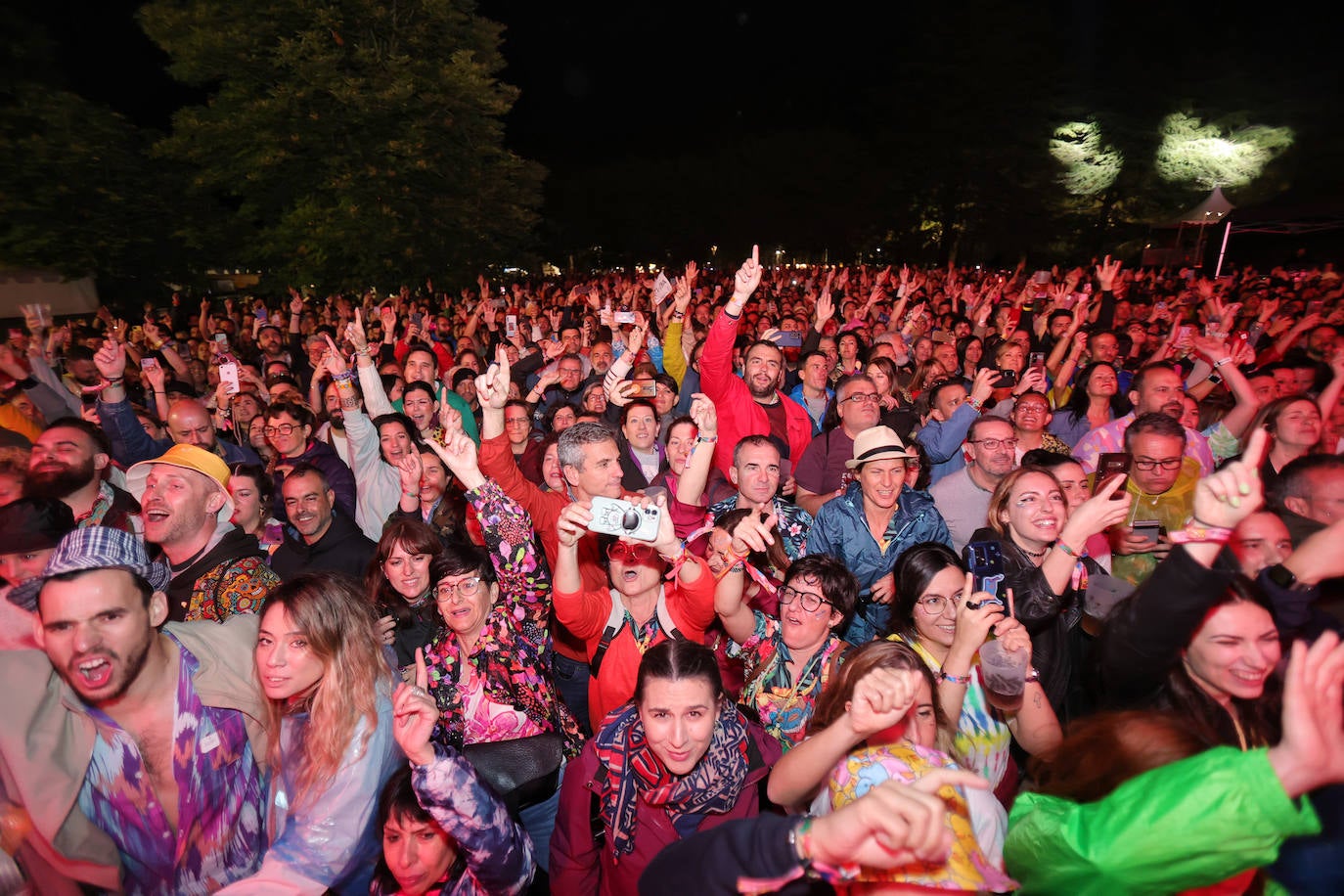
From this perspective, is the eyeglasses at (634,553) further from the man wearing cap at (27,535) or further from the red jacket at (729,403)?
the man wearing cap at (27,535)

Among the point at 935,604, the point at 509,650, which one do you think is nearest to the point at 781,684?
the point at 935,604

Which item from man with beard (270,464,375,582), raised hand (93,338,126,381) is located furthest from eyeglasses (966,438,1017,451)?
raised hand (93,338,126,381)

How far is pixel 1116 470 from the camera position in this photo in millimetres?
3586

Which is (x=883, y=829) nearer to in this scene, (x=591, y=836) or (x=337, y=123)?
(x=591, y=836)

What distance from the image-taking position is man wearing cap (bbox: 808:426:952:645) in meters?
3.58

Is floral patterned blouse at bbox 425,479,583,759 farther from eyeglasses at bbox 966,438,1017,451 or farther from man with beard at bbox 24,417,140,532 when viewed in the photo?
eyeglasses at bbox 966,438,1017,451

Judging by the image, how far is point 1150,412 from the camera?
4.30 m

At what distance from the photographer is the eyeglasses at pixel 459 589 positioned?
289 cm

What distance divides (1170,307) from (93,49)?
30.8m

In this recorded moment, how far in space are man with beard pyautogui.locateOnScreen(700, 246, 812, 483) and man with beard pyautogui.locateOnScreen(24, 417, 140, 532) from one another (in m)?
3.54

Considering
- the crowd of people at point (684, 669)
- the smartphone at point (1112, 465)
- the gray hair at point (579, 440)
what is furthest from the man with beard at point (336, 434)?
the smartphone at point (1112, 465)

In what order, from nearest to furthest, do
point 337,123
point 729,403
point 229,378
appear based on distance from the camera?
point 729,403 → point 229,378 → point 337,123

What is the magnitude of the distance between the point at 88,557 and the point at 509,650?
1417 millimetres

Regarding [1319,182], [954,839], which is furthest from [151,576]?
[1319,182]
